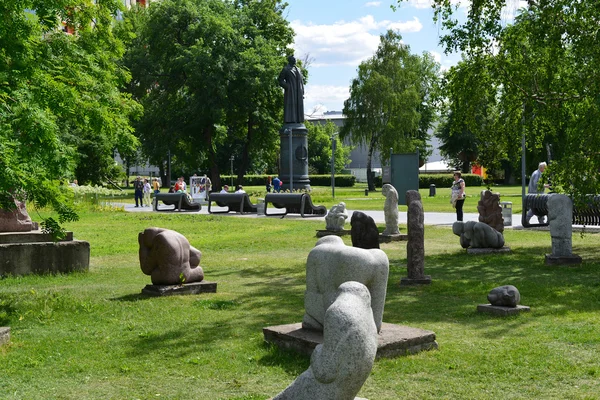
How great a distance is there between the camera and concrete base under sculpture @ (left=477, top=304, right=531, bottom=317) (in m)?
9.70

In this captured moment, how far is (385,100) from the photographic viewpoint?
187 ft

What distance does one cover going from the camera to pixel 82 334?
903cm

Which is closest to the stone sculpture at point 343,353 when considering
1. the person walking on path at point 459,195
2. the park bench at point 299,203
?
the person walking on path at point 459,195

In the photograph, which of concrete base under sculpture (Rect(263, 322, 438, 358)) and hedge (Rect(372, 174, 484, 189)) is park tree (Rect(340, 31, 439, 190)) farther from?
concrete base under sculpture (Rect(263, 322, 438, 358))

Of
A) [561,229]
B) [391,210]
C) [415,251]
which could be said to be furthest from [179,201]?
[415,251]

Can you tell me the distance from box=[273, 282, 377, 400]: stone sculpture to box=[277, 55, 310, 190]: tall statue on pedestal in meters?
33.4

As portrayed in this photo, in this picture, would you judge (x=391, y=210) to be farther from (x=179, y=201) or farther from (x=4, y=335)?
(x=179, y=201)

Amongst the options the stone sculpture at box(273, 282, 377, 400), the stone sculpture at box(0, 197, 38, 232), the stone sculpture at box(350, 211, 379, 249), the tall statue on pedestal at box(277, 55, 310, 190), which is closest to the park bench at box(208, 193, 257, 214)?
the tall statue on pedestal at box(277, 55, 310, 190)

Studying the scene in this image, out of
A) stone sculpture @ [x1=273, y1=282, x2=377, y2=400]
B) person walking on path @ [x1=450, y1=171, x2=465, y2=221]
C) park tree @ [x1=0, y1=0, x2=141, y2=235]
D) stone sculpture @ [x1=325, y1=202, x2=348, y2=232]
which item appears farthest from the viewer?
person walking on path @ [x1=450, y1=171, x2=465, y2=221]

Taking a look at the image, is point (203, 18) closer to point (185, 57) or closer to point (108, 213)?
point (185, 57)

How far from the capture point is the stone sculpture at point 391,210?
19.7m

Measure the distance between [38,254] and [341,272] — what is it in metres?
8.45

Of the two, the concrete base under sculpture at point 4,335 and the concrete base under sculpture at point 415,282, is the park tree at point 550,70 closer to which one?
the concrete base under sculpture at point 415,282

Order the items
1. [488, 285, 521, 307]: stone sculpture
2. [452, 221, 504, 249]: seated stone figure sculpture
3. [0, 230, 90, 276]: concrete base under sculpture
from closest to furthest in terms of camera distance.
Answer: [488, 285, 521, 307]: stone sculpture
[0, 230, 90, 276]: concrete base under sculpture
[452, 221, 504, 249]: seated stone figure sculpture
